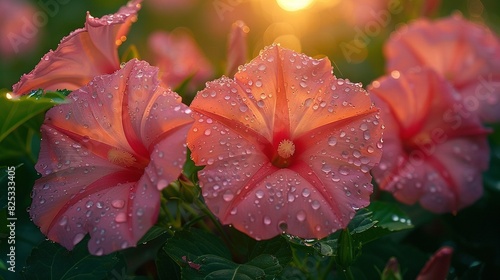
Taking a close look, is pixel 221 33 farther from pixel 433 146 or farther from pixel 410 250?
pixel 410 250

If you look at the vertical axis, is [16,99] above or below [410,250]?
above

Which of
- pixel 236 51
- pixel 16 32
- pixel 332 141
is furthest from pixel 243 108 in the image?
pixel 16 32

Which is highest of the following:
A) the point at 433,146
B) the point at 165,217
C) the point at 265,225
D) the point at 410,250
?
the point at 265,225

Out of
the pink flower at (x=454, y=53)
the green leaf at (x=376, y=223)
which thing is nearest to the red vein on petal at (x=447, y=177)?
the green leaf at (x=376, y=223)

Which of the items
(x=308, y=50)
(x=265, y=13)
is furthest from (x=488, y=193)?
(x=265, y=13)

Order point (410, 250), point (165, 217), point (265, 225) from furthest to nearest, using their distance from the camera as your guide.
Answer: point (410, 250), point (165, 217), point (265, 225)

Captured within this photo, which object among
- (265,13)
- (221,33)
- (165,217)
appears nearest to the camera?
(165,217)

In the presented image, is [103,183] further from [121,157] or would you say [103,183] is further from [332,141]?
[332,141]
